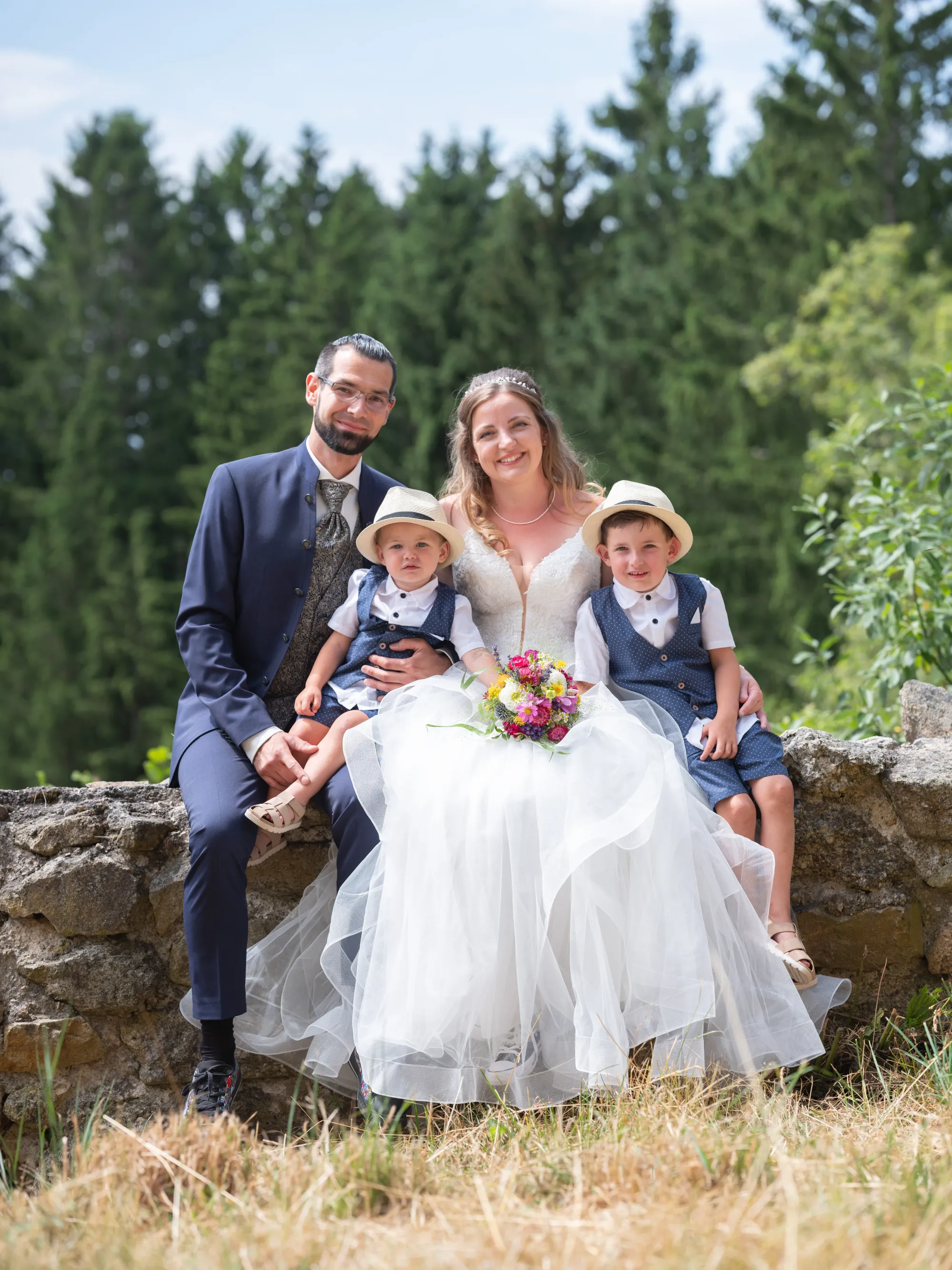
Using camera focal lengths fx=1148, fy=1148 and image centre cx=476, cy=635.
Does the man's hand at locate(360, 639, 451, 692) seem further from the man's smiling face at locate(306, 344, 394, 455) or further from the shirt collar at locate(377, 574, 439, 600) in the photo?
the man's smiling face at locate(306, 344, 394, 455)

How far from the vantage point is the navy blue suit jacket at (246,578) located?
3.54 meters

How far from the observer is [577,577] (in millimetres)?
3848

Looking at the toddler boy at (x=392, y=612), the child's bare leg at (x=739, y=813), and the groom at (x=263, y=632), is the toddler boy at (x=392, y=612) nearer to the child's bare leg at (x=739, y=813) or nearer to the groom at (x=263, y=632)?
the groom at (x=263, y=632)

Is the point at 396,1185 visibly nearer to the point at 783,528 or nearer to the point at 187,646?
the point at 187,646

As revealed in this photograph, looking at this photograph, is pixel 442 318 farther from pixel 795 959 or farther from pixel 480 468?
pixel 795 959

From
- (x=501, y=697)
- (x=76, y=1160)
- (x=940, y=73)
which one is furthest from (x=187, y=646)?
(x=940, y=73)

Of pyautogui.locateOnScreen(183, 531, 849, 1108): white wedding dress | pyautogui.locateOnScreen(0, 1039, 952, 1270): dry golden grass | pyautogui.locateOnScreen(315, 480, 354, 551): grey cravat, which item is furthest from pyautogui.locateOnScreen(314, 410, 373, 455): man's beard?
pyautogui.locateOnScreen(0, 1039, 952, 1270): dry golden grass

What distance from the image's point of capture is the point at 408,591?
3658 millimetres

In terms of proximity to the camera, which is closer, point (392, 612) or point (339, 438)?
point (392, 612)

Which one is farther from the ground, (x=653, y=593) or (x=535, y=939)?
(x=653, y=593)

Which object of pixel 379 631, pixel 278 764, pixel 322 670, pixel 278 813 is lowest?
pixel 278 813

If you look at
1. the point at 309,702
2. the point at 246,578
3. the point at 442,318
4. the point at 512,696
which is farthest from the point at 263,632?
the point at 442,318

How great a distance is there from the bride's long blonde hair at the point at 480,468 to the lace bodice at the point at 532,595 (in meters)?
0.13

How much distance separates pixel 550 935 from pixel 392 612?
1.20m
